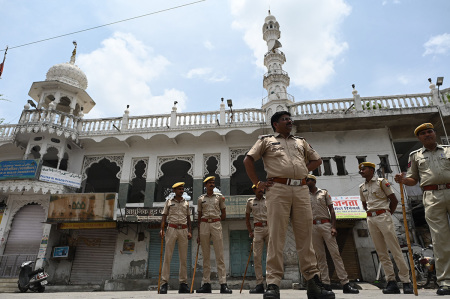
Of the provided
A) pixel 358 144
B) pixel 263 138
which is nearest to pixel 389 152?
pixel 358 144

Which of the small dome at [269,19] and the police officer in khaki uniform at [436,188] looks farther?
the small dome at [269,19]

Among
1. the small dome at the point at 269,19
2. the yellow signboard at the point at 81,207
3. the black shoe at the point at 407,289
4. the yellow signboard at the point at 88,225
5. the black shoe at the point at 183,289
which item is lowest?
the black shoe at the point at 183,289

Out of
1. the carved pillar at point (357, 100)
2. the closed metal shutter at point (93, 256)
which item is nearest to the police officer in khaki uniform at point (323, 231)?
the carved pillar at point (357, 100)

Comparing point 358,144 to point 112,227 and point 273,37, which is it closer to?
point 273,37

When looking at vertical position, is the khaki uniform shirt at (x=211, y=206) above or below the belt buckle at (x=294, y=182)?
above

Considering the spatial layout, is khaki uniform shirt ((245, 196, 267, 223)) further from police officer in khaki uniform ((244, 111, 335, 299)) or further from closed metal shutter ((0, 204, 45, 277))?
closed metal shutter ((0, 204, 45, 277))

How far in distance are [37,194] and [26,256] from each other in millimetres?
2529

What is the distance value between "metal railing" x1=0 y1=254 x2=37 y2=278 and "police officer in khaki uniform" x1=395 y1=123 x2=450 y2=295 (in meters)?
13.4

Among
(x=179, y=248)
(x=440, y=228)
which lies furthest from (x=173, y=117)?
(x=440, y=228)

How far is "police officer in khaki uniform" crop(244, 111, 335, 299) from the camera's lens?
2.87m

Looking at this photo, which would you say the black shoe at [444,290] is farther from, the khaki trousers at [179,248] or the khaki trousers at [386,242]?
the khaki trousers at [179,248]

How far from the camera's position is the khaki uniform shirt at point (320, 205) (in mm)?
6113

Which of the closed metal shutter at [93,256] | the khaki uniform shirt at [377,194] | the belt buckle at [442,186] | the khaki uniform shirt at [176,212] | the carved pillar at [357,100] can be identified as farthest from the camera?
the carved pillar at [357,100]

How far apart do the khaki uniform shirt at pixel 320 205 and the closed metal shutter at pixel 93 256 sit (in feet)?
30.6
